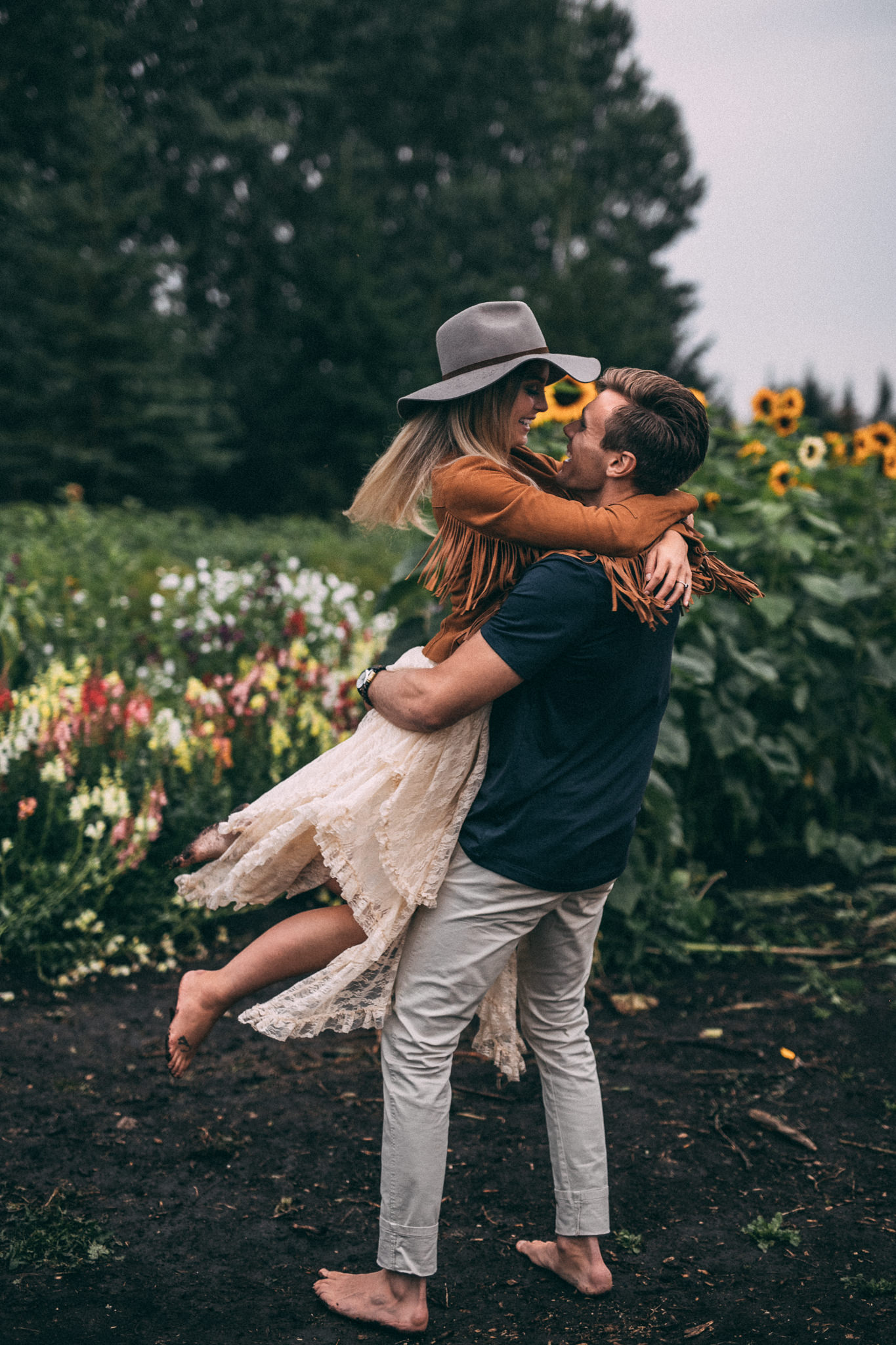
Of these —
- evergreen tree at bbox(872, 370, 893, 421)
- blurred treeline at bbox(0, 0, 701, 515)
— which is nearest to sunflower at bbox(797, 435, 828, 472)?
blurred treeline at bbox(0, 0, 701, 515)

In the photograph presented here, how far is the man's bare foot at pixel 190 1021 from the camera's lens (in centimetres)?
210

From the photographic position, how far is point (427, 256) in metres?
28.2

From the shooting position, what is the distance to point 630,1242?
93.4 inches

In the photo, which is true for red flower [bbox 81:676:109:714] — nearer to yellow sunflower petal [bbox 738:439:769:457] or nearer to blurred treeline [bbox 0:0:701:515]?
yellow sunflower petal [bbox 738:439:769:457]

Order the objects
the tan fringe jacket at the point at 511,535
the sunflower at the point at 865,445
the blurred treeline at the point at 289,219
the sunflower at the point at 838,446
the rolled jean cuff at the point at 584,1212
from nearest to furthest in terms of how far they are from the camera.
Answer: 1. the tan fringe jacket at the point at 511,535
2. the rolled jean cuff at the point at 584,1212
3. the sunflower at the point at 865,445
4. the sunflower at the point at 838,446
5. the blurred treeline at the point at 289,219

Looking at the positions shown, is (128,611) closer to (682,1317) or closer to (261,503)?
(682,1317)

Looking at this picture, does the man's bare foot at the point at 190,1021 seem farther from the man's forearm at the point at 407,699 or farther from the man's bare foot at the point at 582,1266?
the man's bare foot at the point at 582,1266

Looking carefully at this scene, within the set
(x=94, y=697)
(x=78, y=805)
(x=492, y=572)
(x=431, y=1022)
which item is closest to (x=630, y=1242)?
(x=431, y=1022)

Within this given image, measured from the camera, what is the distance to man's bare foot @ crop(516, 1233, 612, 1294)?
2.20 meters

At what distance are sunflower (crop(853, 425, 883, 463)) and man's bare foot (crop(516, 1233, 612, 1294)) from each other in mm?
3961

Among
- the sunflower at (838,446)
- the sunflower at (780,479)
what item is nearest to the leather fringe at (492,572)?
the sunflower at (780,479)

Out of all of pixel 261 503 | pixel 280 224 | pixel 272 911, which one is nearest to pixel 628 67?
pixel 280 224

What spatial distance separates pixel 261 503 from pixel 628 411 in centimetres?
2011

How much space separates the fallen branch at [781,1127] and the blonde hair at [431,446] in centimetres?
190
